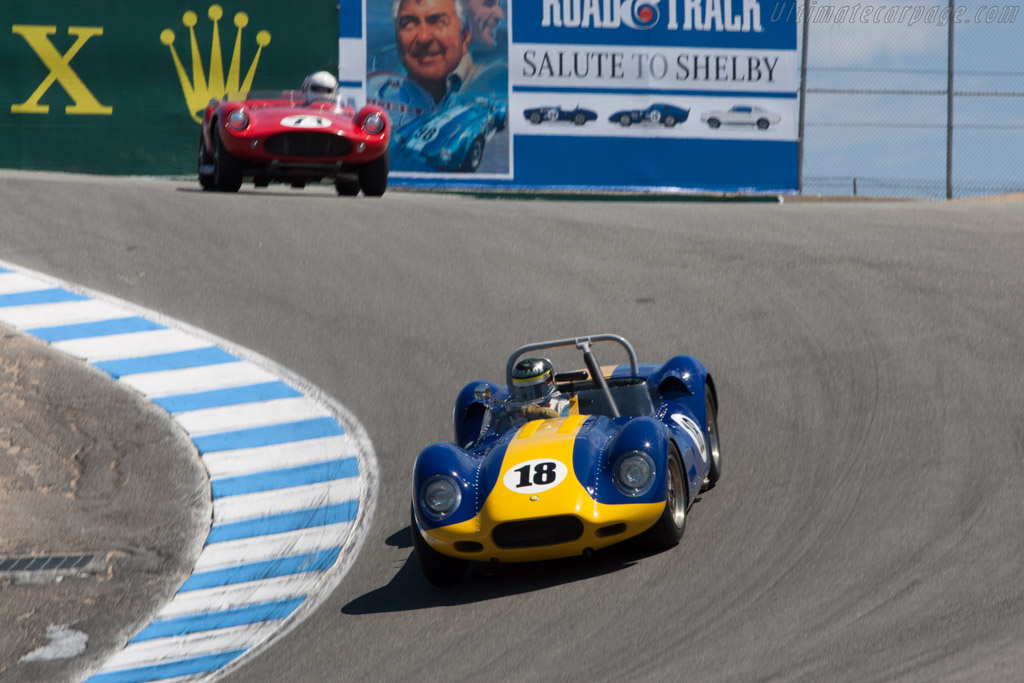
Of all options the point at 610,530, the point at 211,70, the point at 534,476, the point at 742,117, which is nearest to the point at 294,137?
the point at 211,70

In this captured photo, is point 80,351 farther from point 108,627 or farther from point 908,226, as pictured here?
point 908,226

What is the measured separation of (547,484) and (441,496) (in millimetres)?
517

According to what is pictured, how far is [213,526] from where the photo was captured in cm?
746

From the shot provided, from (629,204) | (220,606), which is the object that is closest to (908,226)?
(629,204)

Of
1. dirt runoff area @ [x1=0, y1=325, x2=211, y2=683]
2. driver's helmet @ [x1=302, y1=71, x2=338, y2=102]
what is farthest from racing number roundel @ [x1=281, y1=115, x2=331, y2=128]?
dirt runoff area @ [x1=0, y1=325, x2=211, y2=683]

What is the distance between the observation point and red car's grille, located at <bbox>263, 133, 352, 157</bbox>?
13.7m

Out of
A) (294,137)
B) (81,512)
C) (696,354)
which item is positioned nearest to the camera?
(81,512)

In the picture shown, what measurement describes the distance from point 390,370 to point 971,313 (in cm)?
436

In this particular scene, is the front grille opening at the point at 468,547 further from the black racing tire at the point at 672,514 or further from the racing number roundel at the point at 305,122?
the racing number roundel at the point at 305,122

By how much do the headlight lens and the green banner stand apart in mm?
4128

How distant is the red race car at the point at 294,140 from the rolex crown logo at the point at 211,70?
3120 mm

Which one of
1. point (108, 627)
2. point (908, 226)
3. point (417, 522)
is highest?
point (908, 226)

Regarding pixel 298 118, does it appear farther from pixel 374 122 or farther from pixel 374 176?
pixel 374 176

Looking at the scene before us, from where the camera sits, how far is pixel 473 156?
17.8 m
